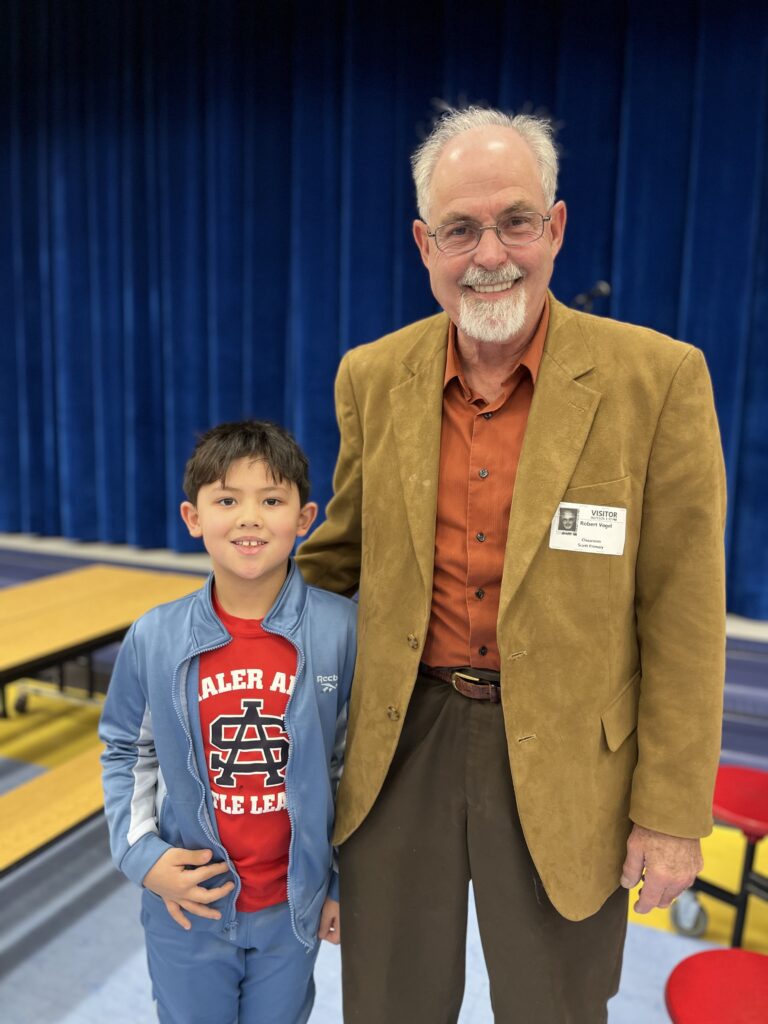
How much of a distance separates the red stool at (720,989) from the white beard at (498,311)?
→ 1.04 m

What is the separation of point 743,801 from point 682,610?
110 centimetres

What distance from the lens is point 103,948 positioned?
1880 mm

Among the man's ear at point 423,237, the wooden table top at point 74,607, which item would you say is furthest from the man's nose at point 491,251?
the wooden table top at point 74,607

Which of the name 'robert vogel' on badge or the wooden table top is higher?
the name 'robert vogel' on badge

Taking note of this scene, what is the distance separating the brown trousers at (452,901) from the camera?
3.56 ft

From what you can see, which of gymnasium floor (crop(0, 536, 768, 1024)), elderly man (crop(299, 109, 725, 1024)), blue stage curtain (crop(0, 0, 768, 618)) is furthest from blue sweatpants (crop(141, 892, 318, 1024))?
blue stage curtain (crop(0, 0, 768, 618))

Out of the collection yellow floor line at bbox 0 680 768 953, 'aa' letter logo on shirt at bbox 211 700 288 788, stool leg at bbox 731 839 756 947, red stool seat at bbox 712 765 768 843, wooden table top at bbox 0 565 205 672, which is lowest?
yellow floor line at bbox 0 680 768 953

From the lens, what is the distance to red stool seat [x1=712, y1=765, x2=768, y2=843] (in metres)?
1.73

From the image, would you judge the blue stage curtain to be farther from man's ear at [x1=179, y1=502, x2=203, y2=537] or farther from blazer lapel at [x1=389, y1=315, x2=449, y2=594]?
man's ear at [x1=179, y1=502, x2=203, y2=537]

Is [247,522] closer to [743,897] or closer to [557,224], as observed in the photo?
[557,224]

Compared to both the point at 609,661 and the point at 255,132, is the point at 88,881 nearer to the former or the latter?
the point at 609,661

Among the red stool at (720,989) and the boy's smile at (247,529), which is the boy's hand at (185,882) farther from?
the red stool at (720,989)

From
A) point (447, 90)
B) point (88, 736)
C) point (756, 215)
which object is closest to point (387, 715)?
point (88, 736)

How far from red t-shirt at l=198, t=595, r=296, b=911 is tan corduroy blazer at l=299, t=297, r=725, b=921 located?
175 millimetres
